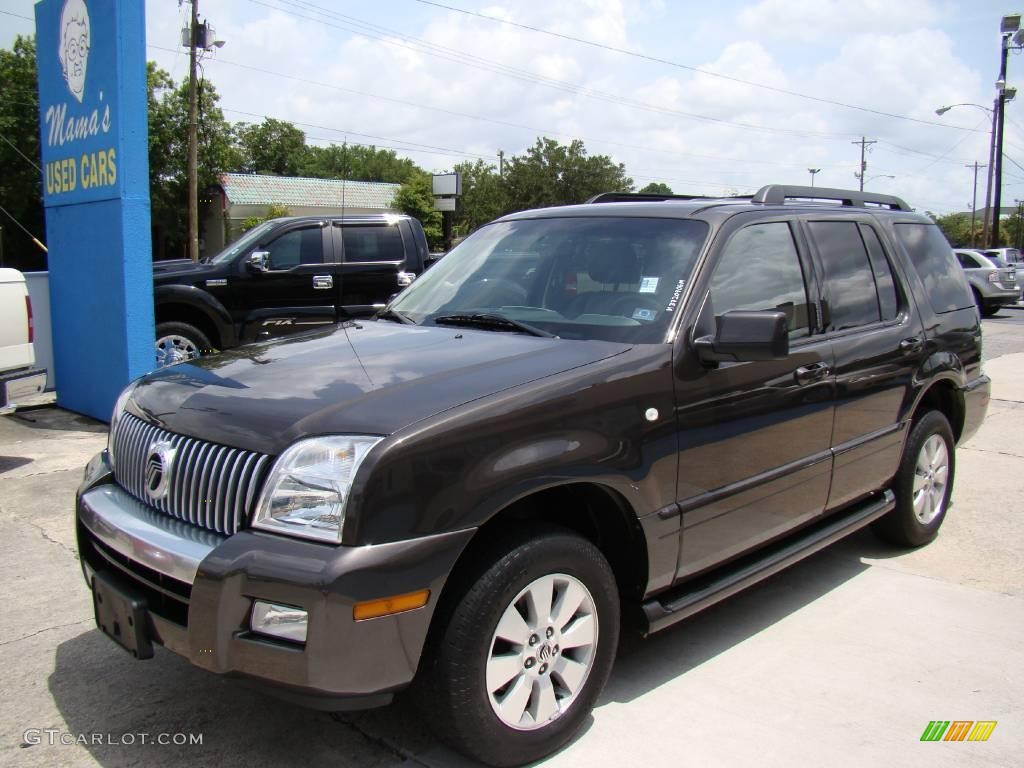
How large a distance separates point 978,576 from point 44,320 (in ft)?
27.6

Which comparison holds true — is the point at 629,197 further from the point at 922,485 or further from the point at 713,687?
the point at 713,687

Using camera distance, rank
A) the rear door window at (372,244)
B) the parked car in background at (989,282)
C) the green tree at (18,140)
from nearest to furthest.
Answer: the rear door window at (372,244), the parked car in background at (989,282), the green tree at (18,140)

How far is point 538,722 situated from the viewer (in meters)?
2.82

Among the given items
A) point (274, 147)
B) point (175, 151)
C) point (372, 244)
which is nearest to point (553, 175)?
point (175, 151)

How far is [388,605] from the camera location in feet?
7.87

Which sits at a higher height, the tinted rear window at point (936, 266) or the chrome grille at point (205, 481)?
the tinted rear window at point (936, 266)

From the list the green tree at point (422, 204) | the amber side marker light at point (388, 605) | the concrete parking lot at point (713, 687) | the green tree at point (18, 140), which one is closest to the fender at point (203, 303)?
the concrete parking lot at point (713, 687)

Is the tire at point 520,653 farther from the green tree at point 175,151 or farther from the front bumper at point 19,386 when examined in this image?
the green tree at point 175,151

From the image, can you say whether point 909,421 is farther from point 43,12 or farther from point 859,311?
point 43,12

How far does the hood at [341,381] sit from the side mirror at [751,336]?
0.35m

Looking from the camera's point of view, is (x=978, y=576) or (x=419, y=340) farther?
(x=978, y=576)

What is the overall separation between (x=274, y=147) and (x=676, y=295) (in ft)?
262

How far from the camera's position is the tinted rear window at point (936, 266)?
497cm

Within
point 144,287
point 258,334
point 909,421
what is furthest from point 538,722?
point 258,334
